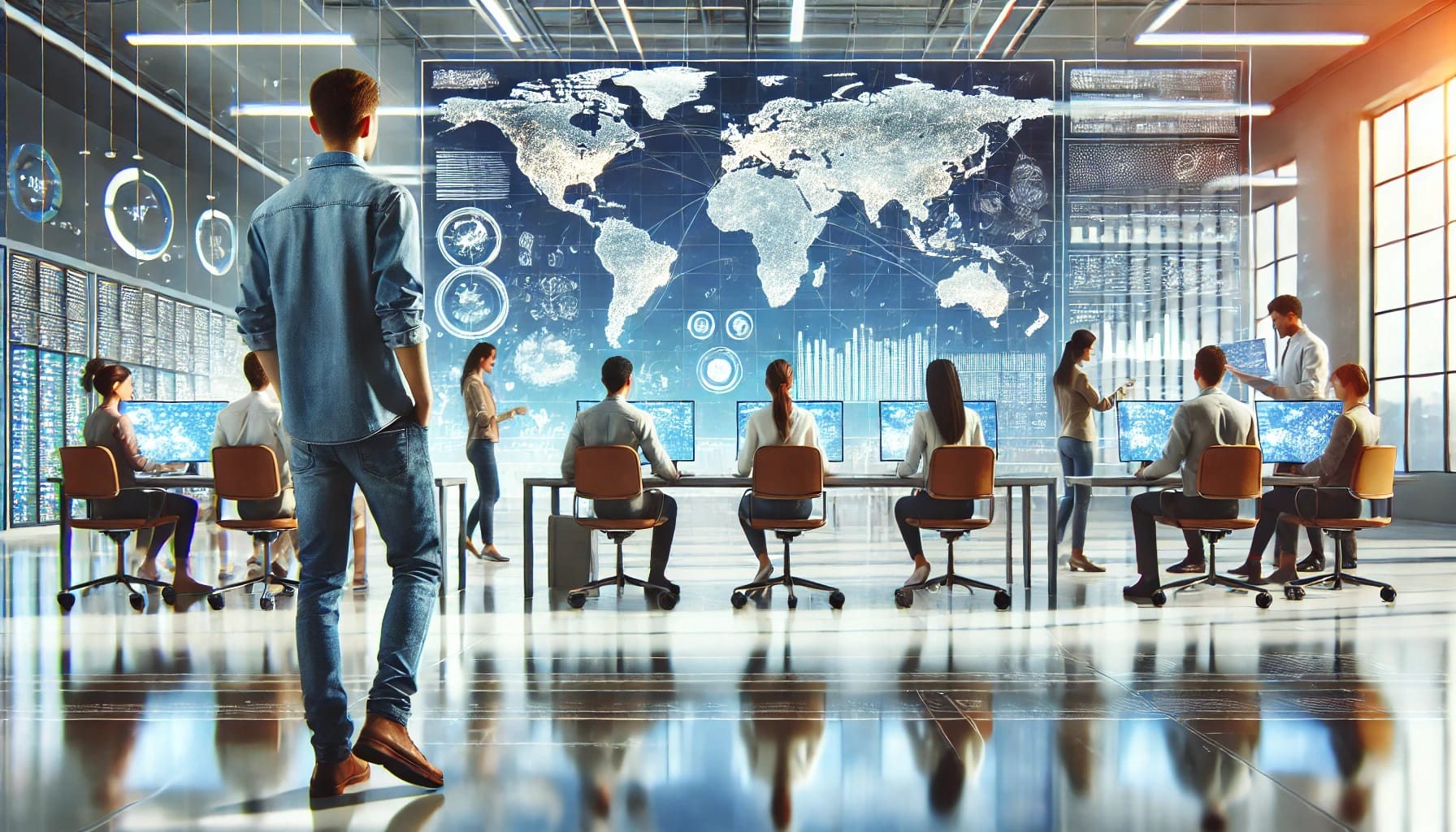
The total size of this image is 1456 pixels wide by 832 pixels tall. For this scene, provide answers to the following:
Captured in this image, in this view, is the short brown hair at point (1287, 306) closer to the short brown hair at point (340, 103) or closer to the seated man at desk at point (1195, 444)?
the seated man at desk at point (1195, 444)

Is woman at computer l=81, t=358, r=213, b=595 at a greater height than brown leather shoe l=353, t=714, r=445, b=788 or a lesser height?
greater

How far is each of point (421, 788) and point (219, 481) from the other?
301cm

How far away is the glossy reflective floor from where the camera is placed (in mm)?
1932

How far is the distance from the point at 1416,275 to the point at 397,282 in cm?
1130

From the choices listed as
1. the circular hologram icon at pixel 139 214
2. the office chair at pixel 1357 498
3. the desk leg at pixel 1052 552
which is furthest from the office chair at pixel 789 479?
the circular hologram icon at pixel 139 214

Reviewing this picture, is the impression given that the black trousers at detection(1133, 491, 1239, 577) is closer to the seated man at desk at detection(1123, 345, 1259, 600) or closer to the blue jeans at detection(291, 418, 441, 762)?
the seated man at desk at detection(1123, 345, 1259, 600)

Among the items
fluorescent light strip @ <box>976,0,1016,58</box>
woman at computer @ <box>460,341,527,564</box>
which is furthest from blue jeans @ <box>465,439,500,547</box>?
fluorescent light strip @ <box>976,0,1016,58</box>

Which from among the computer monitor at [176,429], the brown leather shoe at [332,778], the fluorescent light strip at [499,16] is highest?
the fluorescent light strip at [499,16]

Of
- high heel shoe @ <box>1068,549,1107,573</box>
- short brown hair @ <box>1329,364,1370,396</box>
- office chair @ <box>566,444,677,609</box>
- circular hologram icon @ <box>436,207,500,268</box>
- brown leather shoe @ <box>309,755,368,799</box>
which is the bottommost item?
high heel shoe @ <box>1068,549,1107,573</box>

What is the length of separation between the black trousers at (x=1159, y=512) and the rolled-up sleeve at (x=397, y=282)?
382cm

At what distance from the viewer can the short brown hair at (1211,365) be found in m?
4.70

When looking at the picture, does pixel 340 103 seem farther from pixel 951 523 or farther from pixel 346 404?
pixel 951 523

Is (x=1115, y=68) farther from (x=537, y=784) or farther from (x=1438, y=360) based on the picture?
(x=537, y=784)

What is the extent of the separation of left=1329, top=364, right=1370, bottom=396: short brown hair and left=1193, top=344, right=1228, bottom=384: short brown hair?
2.23 ft
